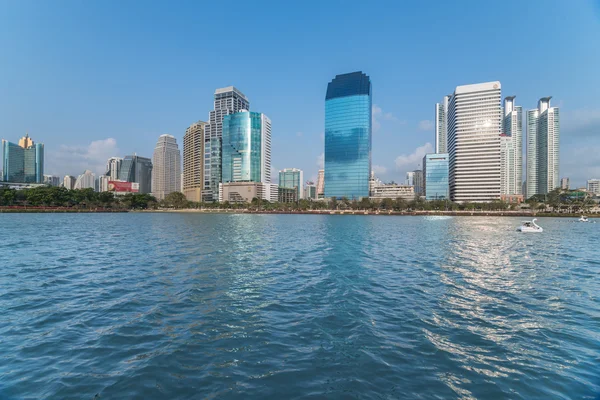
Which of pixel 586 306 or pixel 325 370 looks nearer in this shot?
pixel 325 370

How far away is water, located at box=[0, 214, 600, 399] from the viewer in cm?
744

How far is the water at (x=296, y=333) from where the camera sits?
744 cm

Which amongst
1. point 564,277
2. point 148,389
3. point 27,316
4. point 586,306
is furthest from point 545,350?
point 27,316

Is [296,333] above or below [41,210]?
above

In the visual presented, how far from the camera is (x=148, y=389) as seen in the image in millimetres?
7191

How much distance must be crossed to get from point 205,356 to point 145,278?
1207 cm

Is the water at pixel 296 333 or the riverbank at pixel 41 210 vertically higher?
the water at pixel 296 333

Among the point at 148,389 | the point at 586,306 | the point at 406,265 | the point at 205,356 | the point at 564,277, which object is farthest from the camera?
the point at 406,265

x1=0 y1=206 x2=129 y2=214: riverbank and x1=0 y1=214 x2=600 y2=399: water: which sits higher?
x1=0 y1=214 x2=600 y2=399: water

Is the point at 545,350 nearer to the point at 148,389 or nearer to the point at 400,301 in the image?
the point at 400,301

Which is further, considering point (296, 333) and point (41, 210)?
point (41, 210)

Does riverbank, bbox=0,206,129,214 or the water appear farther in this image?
riverbank, bbox=0,206,129,214

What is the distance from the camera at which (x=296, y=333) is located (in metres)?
10.7

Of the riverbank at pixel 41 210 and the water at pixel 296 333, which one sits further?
the riverbank at pixel 41 210
